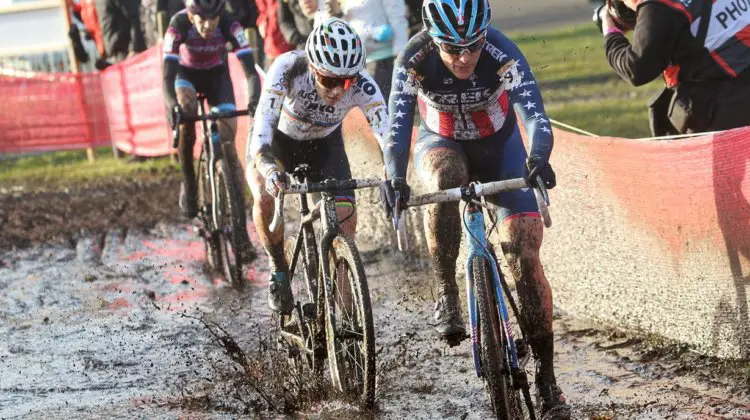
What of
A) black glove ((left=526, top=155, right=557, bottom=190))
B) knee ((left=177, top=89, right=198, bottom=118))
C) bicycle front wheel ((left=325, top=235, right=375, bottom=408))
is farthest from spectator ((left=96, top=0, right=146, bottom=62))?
black glove ((left=526, top=155, right=557, bottom=190))

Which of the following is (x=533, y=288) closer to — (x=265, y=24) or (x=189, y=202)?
(x=189, y=202)

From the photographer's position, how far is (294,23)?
42.3ft

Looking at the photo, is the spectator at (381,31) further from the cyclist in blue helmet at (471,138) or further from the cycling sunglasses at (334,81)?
the cyclist in blue helmet at (471,138)

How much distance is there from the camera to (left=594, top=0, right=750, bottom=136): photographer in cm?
687

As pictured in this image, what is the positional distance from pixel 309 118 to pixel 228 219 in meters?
3.00

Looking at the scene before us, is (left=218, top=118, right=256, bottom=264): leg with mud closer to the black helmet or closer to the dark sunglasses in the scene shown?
the black helmet

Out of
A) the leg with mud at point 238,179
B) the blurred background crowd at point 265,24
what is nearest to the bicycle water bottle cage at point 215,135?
the leg with mud at point 238,179

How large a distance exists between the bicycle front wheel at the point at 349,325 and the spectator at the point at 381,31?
469 centimetres

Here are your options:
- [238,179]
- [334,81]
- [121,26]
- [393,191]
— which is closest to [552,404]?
[393,191]

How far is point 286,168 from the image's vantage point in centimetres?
776

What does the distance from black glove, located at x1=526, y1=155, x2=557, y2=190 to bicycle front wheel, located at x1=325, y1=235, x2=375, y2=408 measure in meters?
1.13

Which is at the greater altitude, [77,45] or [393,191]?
[77,45]

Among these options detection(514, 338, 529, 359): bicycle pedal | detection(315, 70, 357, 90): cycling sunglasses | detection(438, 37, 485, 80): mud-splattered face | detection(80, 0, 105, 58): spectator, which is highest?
detection(80, 0, 105, 58): spectator

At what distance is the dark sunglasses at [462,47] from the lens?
19.9 feet
